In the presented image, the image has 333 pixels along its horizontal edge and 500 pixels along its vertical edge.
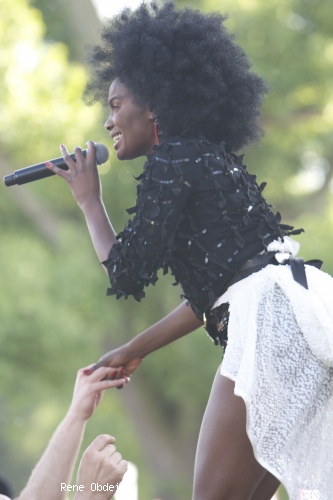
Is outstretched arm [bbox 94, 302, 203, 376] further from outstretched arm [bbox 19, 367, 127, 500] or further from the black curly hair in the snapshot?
the black curly hair

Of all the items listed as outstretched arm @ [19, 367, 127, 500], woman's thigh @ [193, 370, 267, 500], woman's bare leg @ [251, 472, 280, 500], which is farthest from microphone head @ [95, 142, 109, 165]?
woman's bare leg @ [251, 472, 280, 500]

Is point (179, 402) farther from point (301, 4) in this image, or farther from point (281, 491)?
point (301, 4)

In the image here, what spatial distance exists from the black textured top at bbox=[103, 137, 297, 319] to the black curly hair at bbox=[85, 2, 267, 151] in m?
0.12

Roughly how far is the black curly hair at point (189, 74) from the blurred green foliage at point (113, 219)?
705cm

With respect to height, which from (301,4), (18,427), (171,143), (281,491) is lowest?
(171,143)

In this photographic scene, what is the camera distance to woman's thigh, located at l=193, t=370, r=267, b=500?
306 cm

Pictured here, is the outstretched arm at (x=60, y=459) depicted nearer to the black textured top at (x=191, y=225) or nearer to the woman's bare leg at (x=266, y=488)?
the black textured top at (x=191, y=225)

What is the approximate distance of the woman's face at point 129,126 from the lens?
11.2 feet

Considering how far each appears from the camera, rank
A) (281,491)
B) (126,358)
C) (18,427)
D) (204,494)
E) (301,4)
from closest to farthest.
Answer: (204,494) < (126,358) < (301,4) < (281,491) < (18,427)

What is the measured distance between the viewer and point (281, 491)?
1486 centimetres

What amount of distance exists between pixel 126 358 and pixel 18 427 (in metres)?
12.8

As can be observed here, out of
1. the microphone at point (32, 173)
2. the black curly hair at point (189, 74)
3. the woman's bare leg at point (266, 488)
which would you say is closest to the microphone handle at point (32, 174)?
the microphone at point (32, 173)

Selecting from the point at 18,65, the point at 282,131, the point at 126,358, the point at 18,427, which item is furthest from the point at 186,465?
the point at 126,358

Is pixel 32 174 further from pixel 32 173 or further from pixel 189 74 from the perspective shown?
pixel 189 74
